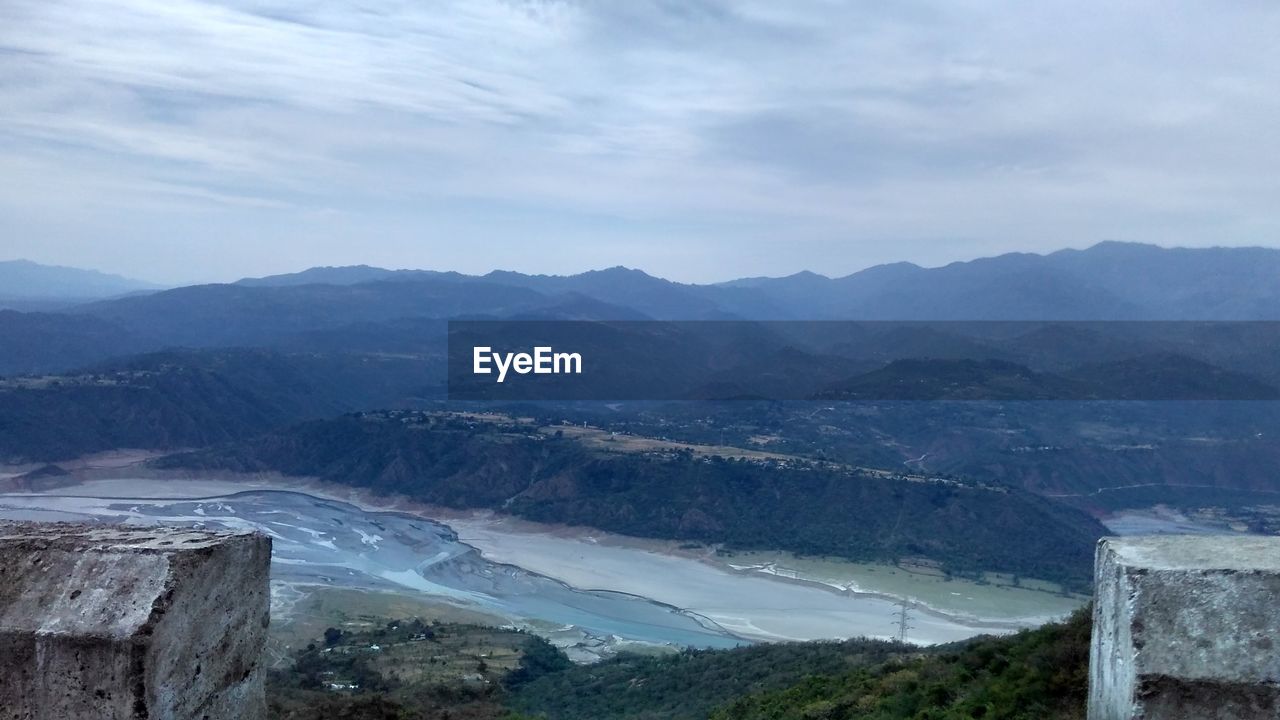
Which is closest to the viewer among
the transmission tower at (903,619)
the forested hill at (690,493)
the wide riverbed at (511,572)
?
the transmission tower at (903,619)

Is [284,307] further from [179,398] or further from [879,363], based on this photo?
[879,363]

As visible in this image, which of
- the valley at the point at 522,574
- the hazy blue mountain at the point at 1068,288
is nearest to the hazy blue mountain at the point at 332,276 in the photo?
the hazy blue mountain at the point at 1068,288

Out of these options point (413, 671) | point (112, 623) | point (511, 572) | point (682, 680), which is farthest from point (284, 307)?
point (112, 623)

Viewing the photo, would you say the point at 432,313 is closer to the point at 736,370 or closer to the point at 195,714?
the point at 736,370

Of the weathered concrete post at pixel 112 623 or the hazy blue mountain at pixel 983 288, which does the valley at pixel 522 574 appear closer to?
the weathered concrete post at pixel 112 623

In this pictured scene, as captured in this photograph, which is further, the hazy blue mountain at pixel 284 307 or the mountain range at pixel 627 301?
the hazy blue mountain at pixel 284 307

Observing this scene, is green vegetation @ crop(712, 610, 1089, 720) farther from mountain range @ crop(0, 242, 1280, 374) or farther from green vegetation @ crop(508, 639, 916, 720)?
mountain range @ crop(0, 242, 1280, 374)

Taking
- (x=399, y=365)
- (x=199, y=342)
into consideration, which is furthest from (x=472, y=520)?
(x=199, y=342)
